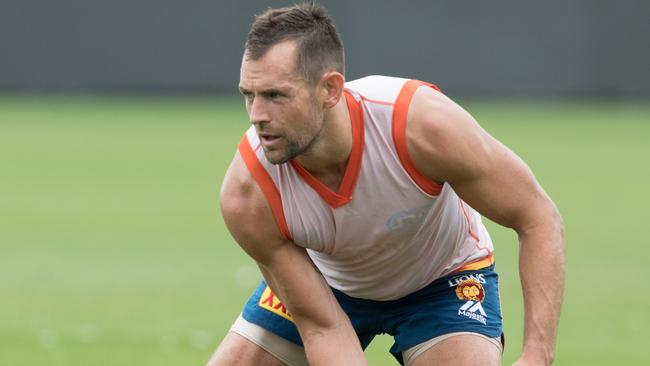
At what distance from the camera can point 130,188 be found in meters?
19.2

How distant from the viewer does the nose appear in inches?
236

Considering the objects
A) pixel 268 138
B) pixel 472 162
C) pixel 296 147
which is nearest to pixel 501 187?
pixel 472 162

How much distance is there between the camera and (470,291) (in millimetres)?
7266

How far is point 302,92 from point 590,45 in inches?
878

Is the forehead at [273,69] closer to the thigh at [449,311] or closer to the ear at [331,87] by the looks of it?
the ear at [331,87]

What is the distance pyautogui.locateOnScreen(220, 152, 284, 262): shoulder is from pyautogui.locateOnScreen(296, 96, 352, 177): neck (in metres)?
0.25

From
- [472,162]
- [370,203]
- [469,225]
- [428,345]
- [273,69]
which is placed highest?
[273,69]

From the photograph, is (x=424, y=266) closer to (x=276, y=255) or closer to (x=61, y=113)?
(x=276, y=255)

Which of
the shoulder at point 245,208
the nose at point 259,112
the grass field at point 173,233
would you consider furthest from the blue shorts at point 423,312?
the grass field at point 173,233

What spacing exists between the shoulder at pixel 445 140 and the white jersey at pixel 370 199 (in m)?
0.06

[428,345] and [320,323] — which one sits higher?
[320,323]

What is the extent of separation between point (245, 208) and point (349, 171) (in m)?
0.49

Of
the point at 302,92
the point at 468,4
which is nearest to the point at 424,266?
the point at 302,92

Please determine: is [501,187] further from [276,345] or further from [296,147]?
[276,345]
